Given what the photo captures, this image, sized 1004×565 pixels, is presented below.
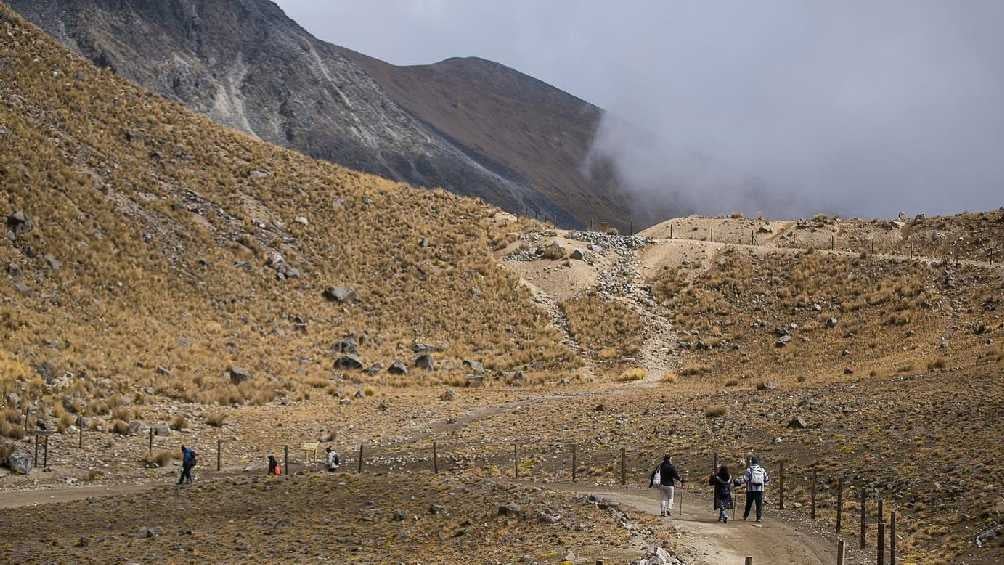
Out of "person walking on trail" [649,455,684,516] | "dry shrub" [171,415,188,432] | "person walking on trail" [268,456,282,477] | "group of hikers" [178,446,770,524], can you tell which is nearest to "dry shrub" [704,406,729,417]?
"group of hikers" [178,446,770,524]

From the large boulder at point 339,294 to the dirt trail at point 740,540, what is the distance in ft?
131

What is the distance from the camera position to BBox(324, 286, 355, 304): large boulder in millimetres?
64125

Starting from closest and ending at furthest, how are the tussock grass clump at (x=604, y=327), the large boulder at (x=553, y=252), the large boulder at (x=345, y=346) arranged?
the large boulder at (x=345, y=346)
the tussock grass clump at (x=604, y=327)
the large boulder at (x=553, y=252)

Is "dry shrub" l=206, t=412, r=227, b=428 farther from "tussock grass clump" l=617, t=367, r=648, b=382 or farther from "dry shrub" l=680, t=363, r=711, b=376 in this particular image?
"dry shrub" l=680, t=363, r=711, b=376

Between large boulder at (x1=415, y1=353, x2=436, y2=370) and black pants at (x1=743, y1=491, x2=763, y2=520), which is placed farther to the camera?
large boulder at (x1=415, y1=353, x2=436, y2=370)

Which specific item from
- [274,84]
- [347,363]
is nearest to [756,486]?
[347,363]

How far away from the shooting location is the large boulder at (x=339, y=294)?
2525 inches

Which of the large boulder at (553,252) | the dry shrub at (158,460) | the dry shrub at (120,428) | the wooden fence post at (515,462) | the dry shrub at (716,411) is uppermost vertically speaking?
the large boulder at (553,252)

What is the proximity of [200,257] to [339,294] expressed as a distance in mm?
8860

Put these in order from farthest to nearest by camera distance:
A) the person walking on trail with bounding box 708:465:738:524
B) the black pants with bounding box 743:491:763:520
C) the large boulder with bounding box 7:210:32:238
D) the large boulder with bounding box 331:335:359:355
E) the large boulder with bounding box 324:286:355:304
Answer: the large boulder with bounding box 324:286:355:304, the large boulder with bounding box 331:335:359:355, the large boulder with bounding box 7:210:32:238, the black pants with bounding box 743:491:763:520, the person walking on trail with bounding box 708:465:738:524

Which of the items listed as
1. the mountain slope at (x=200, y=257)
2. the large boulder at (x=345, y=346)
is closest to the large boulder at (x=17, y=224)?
the mountain slope at (x=200, y=257)

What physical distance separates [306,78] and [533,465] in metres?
104

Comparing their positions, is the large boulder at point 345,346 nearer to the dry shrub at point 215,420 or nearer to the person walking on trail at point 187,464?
the dry shrub at point 215,420

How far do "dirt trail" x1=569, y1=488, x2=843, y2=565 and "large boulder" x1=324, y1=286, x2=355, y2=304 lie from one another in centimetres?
3991
